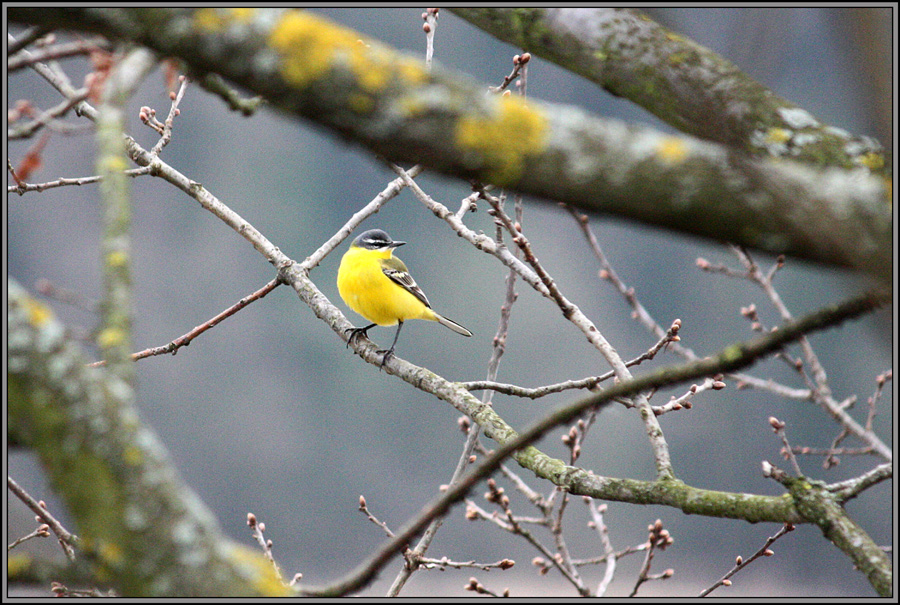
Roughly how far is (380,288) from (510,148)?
498 centimetres

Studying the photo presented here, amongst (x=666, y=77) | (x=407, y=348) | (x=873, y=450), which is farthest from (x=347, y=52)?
(x=407, y=348)

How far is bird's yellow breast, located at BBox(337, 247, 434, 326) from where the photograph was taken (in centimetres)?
617

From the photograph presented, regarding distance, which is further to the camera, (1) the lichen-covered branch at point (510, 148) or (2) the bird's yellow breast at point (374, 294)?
(2) the bird's yellow breast at point (374, 294)

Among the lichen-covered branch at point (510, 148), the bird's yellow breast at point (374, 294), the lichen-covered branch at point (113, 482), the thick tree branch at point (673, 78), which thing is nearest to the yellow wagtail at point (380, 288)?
the bird's yellow breast at point (374, 294)

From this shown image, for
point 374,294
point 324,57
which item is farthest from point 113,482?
point 374,294

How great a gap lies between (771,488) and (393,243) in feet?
59.4

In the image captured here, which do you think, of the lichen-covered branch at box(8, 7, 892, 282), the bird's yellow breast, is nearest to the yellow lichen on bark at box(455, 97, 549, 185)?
the lichen-covered branch at box(8, 7, 892, 282)

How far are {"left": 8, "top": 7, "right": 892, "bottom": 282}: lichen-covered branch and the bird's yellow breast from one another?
4872 millimetres

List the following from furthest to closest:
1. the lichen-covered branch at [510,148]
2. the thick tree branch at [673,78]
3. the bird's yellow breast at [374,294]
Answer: the bird's yellow breast at [374,294], the thick tree branch at [673,78], the lichen-covered branch at [510,148]

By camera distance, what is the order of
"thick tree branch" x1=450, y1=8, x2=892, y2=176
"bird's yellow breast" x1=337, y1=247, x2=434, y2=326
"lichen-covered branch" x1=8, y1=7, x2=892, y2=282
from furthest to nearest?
1. "bird's yellow breast" x1=337, y1=247, x2=434, y2=326
2. "thick tree branch" x1=450, y1=8, x2=892, y2=176
3. "lichen-covered branch" x1=8, y1=7, x2=892, y2=282

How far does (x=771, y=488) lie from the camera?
68.7 ft

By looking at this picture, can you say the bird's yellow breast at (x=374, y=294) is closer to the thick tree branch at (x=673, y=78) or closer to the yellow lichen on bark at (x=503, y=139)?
the thick tree branch at (x=673, y=78)

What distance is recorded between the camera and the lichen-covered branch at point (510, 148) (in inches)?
49.4

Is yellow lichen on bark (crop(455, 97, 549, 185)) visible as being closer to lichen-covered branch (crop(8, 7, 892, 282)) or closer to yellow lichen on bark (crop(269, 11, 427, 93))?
lichen-covered branch (crop(8, 7, 892, 282))
